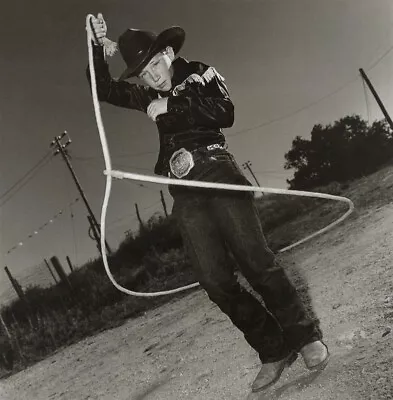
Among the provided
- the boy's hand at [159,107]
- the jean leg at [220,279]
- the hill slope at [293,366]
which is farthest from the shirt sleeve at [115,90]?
the hill slope at [293,366]

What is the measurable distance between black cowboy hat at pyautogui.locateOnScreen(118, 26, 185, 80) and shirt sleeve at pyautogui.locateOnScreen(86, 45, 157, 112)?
16 cm

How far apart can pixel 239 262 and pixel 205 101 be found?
923mm

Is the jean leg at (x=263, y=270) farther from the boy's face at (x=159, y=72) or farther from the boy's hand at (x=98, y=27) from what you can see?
the boy's hand at (x=98, y=27)

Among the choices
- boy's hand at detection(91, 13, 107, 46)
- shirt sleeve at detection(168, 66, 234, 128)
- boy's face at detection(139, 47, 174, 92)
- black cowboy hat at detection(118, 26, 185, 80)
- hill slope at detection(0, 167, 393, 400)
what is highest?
boy's hand at detection(91, 13, 107, 46)

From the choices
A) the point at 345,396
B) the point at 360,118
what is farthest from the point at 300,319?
the point at 360,118

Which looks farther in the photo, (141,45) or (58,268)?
(58,268)

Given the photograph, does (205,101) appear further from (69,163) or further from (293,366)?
(69,163)

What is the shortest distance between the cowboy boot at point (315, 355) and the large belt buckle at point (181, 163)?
116 centimetres

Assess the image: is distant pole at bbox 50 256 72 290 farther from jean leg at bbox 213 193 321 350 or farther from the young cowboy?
jean leg at bbox 213 193 321 350

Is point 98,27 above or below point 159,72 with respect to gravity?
above

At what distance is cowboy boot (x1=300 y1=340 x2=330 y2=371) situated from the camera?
2168mm

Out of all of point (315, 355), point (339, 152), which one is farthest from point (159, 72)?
point (339, 152)

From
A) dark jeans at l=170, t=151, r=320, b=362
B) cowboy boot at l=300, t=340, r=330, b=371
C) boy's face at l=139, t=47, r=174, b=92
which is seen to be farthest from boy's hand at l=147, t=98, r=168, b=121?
cowboy boot at l=300, t=340, r=330, b=371

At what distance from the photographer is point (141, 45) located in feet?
8.08
